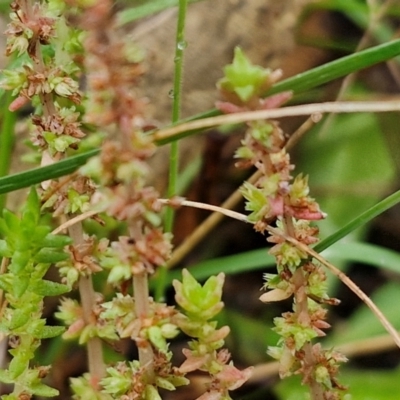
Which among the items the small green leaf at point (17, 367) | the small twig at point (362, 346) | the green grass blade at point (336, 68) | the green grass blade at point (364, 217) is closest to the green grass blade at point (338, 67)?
the green grass blade at point (336, 68)

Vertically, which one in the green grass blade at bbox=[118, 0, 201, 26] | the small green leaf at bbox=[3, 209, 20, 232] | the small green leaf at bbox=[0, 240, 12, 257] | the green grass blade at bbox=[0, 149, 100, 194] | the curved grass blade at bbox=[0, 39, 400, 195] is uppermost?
the green grass blade at bbox=[118, 0, 201, 26]

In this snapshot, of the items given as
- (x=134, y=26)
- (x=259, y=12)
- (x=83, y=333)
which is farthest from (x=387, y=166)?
(x=83, y=333)

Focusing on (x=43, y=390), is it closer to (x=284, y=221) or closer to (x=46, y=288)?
(x=46, y=288)

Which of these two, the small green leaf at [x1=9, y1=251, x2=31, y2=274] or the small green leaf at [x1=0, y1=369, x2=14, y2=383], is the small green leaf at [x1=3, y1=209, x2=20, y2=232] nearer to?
the small green leaf at [x1=9, y1=251, x2=31, y2=274]

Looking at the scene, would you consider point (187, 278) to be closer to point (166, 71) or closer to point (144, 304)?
point (144, 304)

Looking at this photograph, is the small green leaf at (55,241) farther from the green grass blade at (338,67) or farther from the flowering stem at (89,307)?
the green grass blade at (338,67)

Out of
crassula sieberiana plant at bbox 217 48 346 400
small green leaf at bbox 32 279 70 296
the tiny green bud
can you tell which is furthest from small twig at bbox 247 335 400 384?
the tiny green bud
